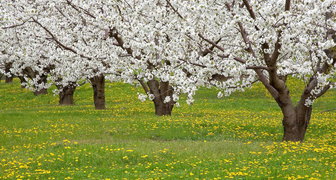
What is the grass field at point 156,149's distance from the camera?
9.16 m

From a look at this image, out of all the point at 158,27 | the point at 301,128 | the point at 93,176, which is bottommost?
the point at 93,176

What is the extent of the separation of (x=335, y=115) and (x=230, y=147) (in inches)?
515

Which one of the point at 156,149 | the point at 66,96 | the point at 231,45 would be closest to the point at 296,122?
the point at 231,45

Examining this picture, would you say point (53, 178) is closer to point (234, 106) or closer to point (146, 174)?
point (146, 174)

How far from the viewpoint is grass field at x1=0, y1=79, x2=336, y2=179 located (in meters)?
9.16

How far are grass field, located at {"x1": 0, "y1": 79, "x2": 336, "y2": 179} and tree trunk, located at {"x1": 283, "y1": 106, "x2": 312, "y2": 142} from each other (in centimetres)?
66

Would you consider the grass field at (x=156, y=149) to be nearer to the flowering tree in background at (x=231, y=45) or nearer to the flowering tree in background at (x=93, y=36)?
the flowering tree in background at (x=231, y=45)

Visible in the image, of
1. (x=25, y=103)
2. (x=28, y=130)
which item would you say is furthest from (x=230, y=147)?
(x=25, y=103)

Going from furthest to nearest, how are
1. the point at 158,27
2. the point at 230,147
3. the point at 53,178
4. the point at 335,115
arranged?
the point at 335,115, the point at 230,147, the point at 158,27, the point at 53,178

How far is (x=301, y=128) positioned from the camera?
41.9 feet

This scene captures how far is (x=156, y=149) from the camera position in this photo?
38.2 feet

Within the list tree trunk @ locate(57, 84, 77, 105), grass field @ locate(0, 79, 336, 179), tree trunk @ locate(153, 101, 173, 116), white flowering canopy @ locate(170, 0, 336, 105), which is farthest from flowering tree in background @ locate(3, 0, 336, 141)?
tree trunk @ locate(57, 84, 77, 105)

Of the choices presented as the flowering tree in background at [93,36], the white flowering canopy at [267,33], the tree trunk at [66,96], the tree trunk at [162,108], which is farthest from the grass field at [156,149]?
the tree trunk at [66,96]

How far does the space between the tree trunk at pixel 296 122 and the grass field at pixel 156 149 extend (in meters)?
0.66
